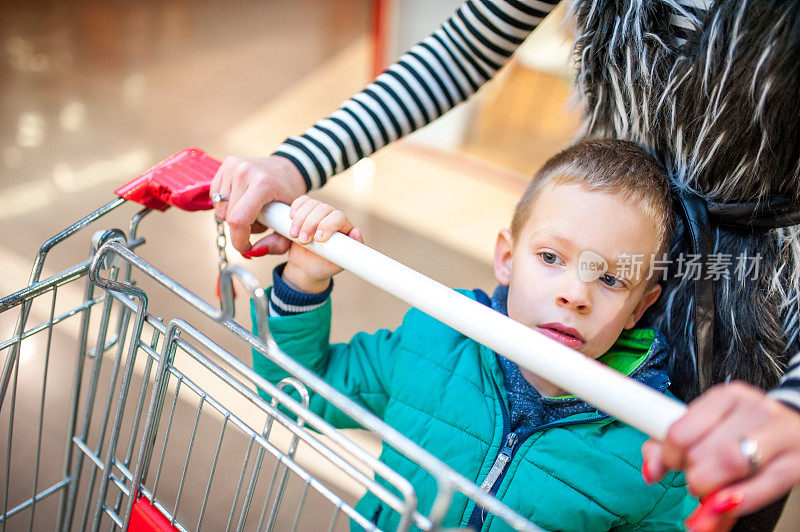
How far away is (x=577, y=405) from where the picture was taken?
849mm

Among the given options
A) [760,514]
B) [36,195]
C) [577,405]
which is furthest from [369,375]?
[36,195]

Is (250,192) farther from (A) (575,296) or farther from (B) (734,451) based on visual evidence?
(B) (734,451)

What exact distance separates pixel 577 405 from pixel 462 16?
23.2 inches

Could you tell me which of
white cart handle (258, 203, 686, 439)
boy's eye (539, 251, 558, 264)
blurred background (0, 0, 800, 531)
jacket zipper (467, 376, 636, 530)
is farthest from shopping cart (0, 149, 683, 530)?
blurred background (0, 0, 800, 531)

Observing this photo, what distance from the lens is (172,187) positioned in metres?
0.89

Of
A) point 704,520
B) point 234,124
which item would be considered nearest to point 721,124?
point 704,520

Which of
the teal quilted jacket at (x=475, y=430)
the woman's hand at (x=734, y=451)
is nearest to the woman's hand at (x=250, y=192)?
the teal quilted jacket at (x=475, y=430)

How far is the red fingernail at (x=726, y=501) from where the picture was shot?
1.64ft

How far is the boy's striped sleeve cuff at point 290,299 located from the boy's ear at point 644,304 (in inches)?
15.8

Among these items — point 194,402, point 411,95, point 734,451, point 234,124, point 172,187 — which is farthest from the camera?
point 234,124

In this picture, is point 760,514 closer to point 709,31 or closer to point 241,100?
point 709,31

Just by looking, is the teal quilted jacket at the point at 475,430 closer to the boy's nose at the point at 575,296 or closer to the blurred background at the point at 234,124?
the boy's nose at the point at 575,296

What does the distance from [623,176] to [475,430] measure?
0.36m

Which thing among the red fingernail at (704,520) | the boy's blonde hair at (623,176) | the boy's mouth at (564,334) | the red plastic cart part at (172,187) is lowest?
the red plastic cart part at (172,187)
